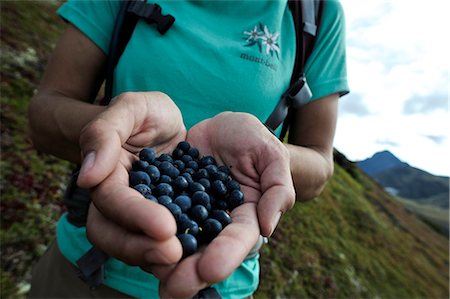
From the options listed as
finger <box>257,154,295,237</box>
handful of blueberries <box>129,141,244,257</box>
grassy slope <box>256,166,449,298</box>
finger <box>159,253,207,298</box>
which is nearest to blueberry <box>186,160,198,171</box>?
handful of blueberries <box>129,141,244,257</box>

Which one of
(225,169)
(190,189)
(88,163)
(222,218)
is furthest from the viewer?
(225,169)

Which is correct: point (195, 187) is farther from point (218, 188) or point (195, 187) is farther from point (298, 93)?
point (298, 93)

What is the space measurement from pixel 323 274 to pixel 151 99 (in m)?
6.52

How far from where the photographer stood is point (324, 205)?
11.0 meters

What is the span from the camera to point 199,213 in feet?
4.97

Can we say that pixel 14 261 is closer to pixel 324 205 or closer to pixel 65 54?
pixel 65 54

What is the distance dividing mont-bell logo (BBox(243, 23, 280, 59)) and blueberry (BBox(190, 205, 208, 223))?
1235 mm

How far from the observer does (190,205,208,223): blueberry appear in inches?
59.1

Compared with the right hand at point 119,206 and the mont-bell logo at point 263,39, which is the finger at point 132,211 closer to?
the right hand at point 119,206

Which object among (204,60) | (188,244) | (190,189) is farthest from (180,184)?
(204,60)

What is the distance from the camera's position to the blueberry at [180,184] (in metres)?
1.68

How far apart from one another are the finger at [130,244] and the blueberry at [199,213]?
34cm

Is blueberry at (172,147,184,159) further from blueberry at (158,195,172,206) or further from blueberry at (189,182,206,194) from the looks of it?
blueberry at (158,195,172,206)

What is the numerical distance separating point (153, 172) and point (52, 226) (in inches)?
131
